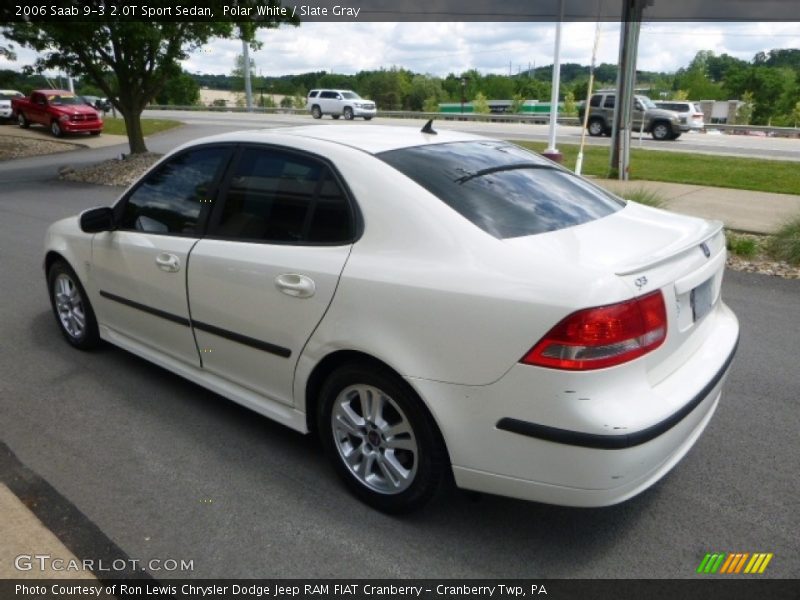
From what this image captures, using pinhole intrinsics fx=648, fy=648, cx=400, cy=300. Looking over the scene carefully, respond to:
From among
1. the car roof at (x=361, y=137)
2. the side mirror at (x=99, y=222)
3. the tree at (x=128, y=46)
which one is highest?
the tree at (x=128, y=46)

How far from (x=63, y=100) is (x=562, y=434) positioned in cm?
3103

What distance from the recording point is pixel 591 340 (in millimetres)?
2236

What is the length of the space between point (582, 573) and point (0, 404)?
3.55 meters

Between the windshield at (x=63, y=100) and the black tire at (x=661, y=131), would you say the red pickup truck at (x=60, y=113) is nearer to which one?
the windshield at (x=63, y=100)

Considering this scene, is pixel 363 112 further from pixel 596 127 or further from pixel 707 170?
pixel 707 170

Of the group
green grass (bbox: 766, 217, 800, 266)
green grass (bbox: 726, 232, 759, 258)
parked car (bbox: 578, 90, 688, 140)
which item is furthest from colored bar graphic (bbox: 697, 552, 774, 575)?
parked car (bbox: 578, 90, 688, 140)

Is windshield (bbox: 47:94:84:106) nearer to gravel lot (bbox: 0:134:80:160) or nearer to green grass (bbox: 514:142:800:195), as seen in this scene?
gravel lot (bbox: 0:134:80:160)

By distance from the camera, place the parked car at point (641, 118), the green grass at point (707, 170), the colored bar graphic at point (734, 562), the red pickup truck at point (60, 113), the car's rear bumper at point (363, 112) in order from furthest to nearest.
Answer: the car's rear bumper at point (363, 112)
the parked car at point (641, 118)
the red pickup truck at point (60, 113)
the green grass at point (707, 170)
the colored bar graphic at point (734, 562)

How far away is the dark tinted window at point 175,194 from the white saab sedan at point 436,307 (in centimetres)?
1

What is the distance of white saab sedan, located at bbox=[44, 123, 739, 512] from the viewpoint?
7.51ft

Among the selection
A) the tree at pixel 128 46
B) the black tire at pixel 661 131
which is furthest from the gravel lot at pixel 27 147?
the black tire at pixel 661 131

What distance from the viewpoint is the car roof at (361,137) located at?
124 inches
